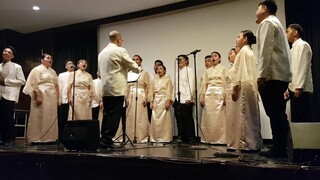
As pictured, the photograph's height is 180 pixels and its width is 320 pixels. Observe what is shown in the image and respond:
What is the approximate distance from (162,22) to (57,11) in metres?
2.53

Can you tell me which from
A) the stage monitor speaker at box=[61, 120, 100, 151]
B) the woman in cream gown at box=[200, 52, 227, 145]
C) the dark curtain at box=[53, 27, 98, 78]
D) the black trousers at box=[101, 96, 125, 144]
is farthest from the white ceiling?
the stage monitor speaker at box=[61, 120, 100, 151]

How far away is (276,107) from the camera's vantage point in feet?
8.20

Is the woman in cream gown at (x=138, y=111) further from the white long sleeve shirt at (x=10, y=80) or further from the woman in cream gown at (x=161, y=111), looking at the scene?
the white long sleeve shirt at (x=10, y=80)

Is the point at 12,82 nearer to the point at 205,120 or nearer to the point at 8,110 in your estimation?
the point at 8,110

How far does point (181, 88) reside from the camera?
18.2 feet

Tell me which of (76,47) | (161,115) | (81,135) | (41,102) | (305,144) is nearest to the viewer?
(305,144)

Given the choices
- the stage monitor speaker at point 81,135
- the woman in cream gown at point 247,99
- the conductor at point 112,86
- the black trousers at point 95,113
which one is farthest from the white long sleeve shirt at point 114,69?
the black trousers at point 95,113

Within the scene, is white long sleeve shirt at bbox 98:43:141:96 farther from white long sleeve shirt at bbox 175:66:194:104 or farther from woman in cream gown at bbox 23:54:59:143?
white long sleeve shirt at bbox 175:66:194:104

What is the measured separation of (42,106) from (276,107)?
3918mm

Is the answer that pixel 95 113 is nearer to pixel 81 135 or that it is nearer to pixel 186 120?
pixel 186 120

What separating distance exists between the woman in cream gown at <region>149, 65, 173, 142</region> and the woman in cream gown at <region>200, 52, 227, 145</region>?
73 centimetres

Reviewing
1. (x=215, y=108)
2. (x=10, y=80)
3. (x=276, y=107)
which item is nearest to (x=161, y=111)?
(x=215, y=108)

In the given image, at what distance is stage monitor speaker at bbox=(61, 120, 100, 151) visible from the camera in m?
2.99

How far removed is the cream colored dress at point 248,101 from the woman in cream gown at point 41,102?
10.8 ft
